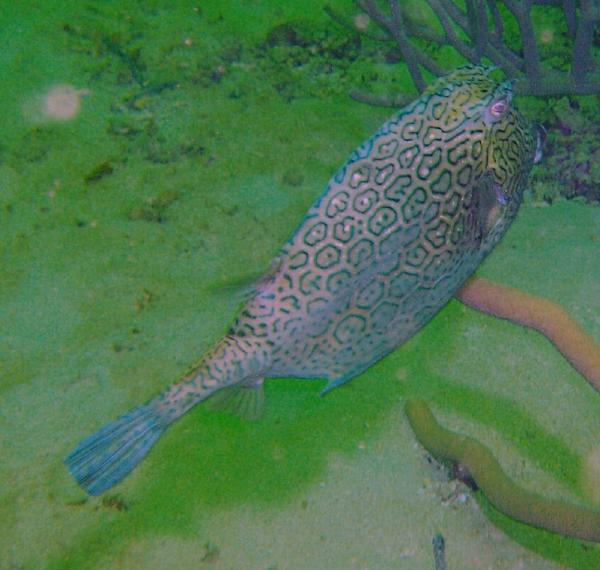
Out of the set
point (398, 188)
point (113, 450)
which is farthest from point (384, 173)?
point (113, 450)

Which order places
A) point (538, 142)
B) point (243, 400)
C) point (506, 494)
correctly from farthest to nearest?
point (538, 142)
point (243, 400)
point (506, 494)

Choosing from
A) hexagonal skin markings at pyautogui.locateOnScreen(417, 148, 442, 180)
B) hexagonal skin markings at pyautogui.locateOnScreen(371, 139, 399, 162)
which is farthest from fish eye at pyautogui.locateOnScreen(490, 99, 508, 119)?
hexagonal skin markings at pyautogui.locateOnScreen(371, 139, 399, 162)

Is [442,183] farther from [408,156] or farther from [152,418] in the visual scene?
[152,418]

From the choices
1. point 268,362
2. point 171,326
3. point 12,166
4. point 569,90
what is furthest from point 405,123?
point 12,166

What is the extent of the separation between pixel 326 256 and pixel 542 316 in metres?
1.42

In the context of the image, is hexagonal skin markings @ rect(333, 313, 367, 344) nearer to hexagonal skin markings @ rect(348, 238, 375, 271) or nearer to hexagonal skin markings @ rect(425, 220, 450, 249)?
hexagonal skin markings @ rect(348, 238, 375, 271)

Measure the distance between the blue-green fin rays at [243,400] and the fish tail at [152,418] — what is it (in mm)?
100

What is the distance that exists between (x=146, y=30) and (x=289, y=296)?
551 centimetres

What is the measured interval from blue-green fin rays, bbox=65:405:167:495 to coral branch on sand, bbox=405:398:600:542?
1.38 meters

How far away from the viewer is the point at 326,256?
8.66 ft

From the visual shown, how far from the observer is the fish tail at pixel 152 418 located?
2473 mm

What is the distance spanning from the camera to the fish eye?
2.76 meters

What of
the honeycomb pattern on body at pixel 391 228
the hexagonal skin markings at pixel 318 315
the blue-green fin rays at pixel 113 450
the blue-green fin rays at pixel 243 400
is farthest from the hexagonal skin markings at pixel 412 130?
the blue-green fin rays at pixel 113 450

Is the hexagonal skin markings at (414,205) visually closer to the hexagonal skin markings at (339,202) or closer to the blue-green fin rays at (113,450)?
the hexagonal skin markings at (339,202)
